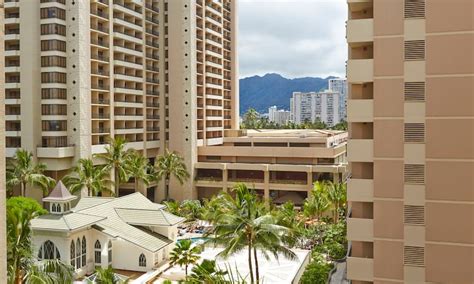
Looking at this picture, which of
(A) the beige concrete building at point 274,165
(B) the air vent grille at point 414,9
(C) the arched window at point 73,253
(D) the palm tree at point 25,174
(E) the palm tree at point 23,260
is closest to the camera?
(E) the palm tree at point 23,260

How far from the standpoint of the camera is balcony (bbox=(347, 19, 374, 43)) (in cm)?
2131

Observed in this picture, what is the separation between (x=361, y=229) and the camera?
71.1ft

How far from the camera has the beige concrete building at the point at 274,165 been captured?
6278cm

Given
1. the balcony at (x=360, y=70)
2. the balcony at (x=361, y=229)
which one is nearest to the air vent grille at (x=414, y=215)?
the balcony at (x=361, y=229)

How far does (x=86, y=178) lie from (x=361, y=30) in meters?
36.5

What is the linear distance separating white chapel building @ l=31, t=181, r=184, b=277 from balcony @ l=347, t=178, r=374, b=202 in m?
22.3

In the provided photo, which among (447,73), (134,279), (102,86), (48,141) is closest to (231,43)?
(102,86)

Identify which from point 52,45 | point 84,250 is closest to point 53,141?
point 52,45

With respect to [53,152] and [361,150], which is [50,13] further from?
[361,150]

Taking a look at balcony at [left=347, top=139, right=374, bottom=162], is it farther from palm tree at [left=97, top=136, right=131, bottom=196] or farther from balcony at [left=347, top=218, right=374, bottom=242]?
palm tree at [left=97, top=136, right=131, bottom=196]

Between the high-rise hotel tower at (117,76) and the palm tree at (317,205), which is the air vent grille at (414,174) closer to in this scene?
the palm tree at (317,205)

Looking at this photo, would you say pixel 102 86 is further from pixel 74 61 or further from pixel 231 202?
pixel 231 202

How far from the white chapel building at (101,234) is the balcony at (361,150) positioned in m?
22.9

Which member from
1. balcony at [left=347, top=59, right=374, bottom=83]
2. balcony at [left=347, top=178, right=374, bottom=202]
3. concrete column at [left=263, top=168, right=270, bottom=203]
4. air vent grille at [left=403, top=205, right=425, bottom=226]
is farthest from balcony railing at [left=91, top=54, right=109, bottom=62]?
air vent grille at [left=403, top=205, right=425, bottom=226]
